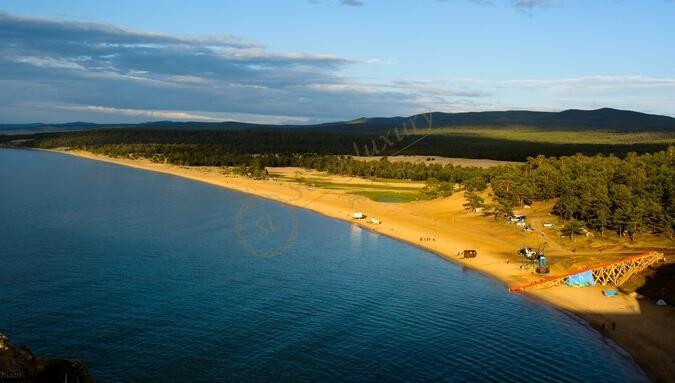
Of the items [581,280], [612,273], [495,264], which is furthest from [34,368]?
[495,264]

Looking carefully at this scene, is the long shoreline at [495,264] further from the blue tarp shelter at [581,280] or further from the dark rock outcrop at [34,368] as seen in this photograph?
the dark rock outcrop at [34,368]

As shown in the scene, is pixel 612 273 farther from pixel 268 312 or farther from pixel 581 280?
pixel 268 312

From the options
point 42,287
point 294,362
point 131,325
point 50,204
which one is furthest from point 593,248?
point 50,204

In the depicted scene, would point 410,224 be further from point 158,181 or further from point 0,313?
point 158,181

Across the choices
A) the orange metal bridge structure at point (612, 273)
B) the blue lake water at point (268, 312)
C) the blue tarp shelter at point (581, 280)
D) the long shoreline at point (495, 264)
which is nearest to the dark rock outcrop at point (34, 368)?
the blue lake water at point (268, 312)

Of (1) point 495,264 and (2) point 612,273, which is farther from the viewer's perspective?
(1) point 495,264
